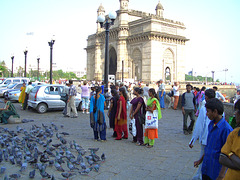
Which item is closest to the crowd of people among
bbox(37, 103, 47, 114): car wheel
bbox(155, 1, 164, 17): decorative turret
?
bbox(37, 103, 47, 114): car wheel

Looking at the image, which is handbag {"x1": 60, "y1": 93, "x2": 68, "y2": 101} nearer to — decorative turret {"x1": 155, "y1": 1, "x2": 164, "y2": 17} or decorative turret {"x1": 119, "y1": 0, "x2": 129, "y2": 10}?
decorative turret {"x1": 119, "y1": 0, "x2": 129, "y2": 10}

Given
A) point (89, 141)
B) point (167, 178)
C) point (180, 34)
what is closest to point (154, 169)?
point (167, 178)

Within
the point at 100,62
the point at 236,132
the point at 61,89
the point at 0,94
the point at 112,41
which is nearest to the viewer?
the point at 236,132

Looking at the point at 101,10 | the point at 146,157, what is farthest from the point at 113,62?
the point at 146,157

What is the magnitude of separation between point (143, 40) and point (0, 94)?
23.9 metres

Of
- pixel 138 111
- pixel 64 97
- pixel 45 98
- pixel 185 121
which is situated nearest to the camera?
pixel 138 111

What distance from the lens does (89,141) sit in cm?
686

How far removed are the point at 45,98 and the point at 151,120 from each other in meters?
7.67

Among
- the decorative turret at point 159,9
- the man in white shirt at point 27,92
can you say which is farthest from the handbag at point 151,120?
the decorative turret at point 159,9

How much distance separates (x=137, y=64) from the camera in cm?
3947

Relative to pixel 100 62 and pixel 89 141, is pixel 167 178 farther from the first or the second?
pixel 100 62

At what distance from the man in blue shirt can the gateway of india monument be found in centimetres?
3291

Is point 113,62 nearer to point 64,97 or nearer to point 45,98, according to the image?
point 45,98

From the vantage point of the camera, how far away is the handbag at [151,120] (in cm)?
606
